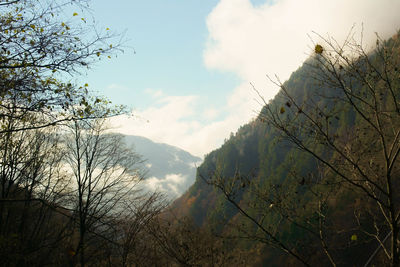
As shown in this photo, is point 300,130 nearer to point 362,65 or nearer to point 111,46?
point 362,65

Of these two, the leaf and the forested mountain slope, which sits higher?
the leaf

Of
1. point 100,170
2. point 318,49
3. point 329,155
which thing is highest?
point 100,170

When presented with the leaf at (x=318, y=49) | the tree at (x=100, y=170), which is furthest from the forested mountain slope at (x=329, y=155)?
the tree at (x=100, y=170)

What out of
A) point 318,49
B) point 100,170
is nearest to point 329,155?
point 318,49

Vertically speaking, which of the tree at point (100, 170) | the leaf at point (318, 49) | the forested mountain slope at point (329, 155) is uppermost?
the tree at point (100, 170)

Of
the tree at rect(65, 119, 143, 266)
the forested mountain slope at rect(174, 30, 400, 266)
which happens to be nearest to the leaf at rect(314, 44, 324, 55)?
the forested mountain slope at rect(174, 30, 400, 266)

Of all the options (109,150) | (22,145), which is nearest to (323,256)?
(109,150)

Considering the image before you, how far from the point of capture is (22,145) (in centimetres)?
993

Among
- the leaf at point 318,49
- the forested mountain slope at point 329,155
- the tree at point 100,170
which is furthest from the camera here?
the tree at point 100,170

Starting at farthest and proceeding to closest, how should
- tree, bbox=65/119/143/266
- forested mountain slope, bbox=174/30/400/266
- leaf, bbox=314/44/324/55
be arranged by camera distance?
tree, bbox=65/119/143/266
forested mountain slope, bbox=174/30/400/266
leaf, bbox=314/44/324/55

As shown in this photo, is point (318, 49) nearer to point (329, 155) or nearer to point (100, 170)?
point (329, 155)

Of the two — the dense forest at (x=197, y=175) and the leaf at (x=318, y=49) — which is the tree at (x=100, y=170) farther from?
the leaf at (x=318, y=49)

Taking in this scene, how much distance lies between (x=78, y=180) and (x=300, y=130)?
9.83m

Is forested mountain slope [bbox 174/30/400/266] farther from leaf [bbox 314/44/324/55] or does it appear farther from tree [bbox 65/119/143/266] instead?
tree [bbox 65/119/143/266]
